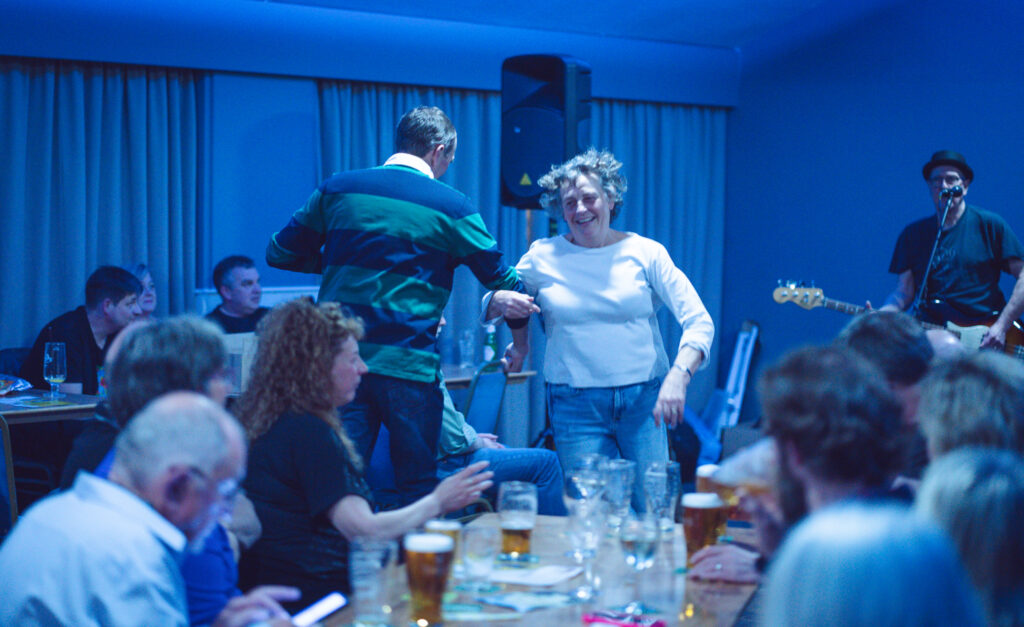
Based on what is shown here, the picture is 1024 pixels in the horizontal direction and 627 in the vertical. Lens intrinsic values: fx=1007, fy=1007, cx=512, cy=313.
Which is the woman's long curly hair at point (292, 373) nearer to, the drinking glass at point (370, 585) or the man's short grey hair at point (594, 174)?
the drinking glass at point (370, 585)

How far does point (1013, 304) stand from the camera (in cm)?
455

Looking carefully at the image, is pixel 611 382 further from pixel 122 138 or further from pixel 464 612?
pixel 122 138

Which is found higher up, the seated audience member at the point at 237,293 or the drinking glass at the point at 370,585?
the seated audience member at the point at 237,293

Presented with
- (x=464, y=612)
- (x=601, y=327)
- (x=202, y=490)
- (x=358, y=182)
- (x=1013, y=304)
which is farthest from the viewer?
(x=1013, y=304)

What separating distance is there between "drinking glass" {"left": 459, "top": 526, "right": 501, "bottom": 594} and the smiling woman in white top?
141 centimetres

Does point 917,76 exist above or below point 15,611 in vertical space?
above

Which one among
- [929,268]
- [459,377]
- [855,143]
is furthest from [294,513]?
[855,143]

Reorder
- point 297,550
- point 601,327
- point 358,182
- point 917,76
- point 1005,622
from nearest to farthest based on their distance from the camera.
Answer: point 1005,622
point 297,550
point 358,182
point 601,327
point 917,76

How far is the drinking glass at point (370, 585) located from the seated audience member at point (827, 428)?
1.99 feet

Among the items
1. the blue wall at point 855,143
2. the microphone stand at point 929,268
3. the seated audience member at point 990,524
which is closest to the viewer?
the seated audience member at point 990,524

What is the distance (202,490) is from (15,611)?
0.30 m

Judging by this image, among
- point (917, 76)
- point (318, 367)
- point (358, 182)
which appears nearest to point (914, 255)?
point (917, 76)

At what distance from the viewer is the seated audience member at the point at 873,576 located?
70 centimetres

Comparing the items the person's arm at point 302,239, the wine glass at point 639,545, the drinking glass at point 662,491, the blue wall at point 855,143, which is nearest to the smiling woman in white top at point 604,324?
the person's arm at point 302,239
